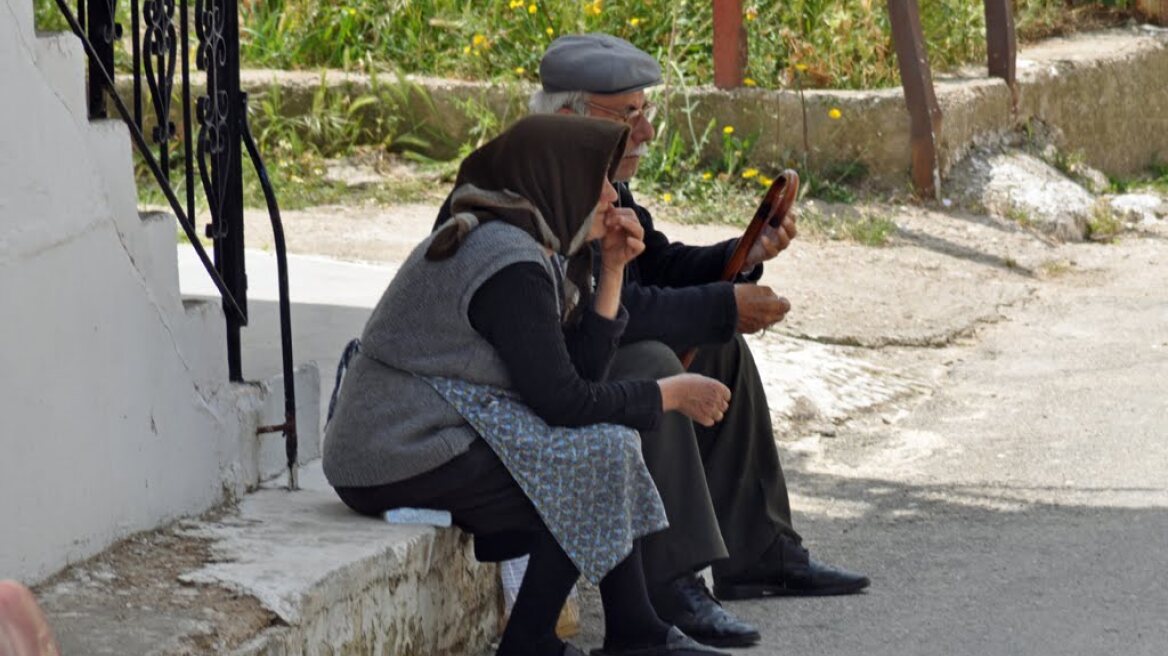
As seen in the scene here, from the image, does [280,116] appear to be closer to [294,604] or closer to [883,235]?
[883,235]

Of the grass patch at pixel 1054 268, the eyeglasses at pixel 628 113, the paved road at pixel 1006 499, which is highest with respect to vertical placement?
the eyeglasses at pixel 628 113

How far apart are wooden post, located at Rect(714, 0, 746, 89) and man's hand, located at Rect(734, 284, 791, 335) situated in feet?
16.7

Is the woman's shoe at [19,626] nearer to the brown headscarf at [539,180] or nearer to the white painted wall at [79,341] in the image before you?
the white painted wall at [79,341]

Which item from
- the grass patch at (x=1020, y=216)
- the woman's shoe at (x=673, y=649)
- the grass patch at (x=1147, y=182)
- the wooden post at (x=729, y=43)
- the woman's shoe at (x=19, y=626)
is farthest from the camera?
the grass patch at (x=1147, y=182)

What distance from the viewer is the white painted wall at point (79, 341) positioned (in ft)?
10.6

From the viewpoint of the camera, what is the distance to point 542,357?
3.54 m

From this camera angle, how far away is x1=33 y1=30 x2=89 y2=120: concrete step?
3357 mm

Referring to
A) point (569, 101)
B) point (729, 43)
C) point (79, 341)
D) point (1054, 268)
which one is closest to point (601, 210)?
point (569, 101)

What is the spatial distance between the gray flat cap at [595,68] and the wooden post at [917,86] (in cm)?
457

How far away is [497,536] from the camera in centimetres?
379

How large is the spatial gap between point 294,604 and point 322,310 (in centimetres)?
314

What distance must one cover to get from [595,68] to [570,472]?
1.16 meters

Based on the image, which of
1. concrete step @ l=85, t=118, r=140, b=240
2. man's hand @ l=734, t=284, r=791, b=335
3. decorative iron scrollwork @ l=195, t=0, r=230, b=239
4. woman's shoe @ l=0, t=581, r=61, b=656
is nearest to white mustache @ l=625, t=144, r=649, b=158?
man's hand @ l=734, t=284, r=791, b=335

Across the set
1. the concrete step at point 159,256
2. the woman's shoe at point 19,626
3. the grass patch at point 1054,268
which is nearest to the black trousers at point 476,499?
the concrete step at point 159,256
